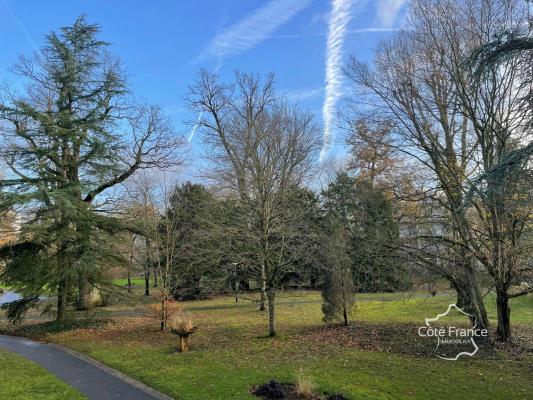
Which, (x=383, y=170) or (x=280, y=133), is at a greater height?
(x=280, y=133)

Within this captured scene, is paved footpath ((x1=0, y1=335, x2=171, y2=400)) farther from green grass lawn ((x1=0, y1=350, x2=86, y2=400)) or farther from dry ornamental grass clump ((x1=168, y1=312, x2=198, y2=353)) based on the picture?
dry ornamental grass clump ((x1=168, y1=312, x2=198, y2=353))

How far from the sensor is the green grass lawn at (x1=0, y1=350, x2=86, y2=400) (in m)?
8.10

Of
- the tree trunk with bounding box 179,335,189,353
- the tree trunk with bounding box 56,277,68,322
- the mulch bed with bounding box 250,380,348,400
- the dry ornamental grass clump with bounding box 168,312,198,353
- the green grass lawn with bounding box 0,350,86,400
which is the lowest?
A: the mulch bed with bounding box 250,380,348,400

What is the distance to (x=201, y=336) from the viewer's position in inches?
589

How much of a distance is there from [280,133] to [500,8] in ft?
27.8

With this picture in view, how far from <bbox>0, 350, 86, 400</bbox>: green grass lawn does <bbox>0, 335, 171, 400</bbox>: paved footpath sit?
22cm

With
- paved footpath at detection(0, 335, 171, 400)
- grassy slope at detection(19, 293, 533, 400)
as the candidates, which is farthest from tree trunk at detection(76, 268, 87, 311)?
paved footpath at detection(0, 335, 171, 400)

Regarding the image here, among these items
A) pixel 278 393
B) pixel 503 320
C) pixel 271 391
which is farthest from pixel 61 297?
pixel 503 320

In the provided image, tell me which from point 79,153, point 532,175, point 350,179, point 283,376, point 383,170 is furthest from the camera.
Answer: point 350,179

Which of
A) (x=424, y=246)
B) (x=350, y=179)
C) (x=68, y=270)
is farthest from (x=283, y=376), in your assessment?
(x=350, y=179)

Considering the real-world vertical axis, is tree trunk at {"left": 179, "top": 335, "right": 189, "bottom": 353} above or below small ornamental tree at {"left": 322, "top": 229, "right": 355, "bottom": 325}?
below

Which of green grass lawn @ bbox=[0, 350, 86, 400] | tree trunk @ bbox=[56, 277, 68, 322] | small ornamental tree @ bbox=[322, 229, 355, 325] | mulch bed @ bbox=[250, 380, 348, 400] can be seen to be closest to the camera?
mulch bed @ bbox=[250, 380, 348, 400]

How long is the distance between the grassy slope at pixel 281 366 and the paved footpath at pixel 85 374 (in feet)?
1.17

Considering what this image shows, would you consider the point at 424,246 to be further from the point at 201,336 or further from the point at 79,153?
the point at 79,153
